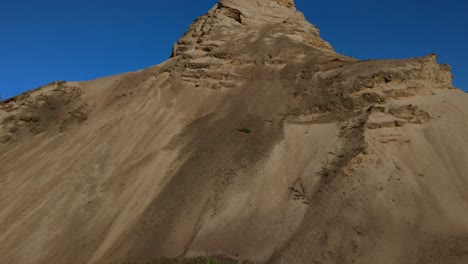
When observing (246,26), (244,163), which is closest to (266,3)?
(246,26)

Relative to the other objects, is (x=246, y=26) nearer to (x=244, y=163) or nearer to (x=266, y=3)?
(x=266, y=3)

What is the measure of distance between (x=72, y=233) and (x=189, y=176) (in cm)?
474

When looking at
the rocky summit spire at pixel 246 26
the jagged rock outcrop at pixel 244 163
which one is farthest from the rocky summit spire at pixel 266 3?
the jagged rock outcrop at pixel 244 163

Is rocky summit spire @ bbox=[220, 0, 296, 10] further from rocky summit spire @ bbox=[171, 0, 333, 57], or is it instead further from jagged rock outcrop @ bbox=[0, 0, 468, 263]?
jagged rock outcrop @ bbox=[0, 0, 468, 263]

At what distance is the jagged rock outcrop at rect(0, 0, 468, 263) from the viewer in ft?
43.8

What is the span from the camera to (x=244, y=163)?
55.2 feet

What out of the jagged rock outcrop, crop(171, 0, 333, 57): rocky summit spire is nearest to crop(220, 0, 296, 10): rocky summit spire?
crop(171, 0, 333, 57): rocky summit spire

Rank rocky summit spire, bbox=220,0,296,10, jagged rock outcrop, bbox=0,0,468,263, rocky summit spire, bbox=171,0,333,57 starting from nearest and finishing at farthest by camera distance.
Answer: jagged rock outcrop, bbox=0,0,468,263 < rocky summit spire, bbox=171,0,333,57 < rocky summit spire, bbox=220,0,296,10

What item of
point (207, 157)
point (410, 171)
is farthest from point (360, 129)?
point (207, 157)

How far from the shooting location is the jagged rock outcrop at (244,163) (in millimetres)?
13344

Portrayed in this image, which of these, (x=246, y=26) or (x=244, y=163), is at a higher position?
(x=246, y=26)

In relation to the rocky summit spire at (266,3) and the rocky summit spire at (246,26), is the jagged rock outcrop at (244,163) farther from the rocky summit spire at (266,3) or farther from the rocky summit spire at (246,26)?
the rocky summit spire at (266,3)

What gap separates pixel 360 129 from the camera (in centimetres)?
1598

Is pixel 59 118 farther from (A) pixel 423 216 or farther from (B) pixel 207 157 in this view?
(A) pixel 423 216
